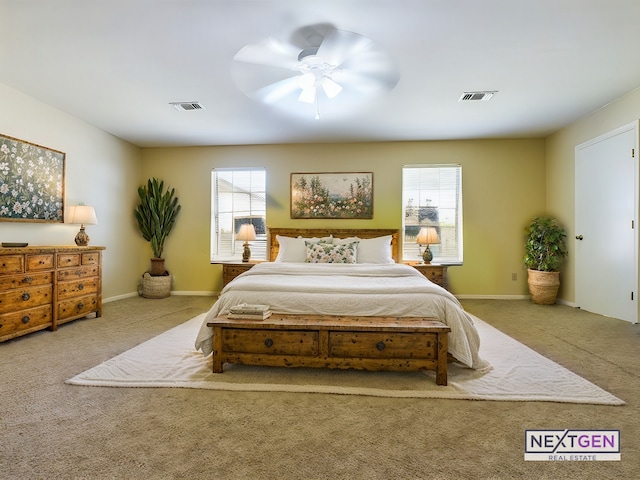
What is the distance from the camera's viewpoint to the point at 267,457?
4.96 ft

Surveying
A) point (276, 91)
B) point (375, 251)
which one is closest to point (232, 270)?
point (375, 251)

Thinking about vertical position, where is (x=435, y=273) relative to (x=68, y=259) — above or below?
below

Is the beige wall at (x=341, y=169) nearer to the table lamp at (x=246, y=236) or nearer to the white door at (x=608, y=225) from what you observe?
the white door at (x=608, y=225)

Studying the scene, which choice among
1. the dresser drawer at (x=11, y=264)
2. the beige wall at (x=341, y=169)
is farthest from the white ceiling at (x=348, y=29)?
the dresser drawer at (x=11, y=264)

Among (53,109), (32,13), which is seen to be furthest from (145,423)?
(53,109)

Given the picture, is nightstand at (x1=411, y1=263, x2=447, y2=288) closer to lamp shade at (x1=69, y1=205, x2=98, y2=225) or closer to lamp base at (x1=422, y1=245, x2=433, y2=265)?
lamp base at (x1=422, y1=245, x2=433, y2=265)

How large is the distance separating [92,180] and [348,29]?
4165 millimetres

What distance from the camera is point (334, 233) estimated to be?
5422mm

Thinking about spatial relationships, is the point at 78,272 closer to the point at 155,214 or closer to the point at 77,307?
the point at 77,307

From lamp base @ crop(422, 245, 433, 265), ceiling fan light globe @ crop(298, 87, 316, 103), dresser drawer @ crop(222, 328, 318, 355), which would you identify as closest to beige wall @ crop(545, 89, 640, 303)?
lamp base @ crop(422, 245, 433, 265)

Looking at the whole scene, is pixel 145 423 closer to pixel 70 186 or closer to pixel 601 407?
pixel 601 407

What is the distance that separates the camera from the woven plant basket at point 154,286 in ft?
17.7

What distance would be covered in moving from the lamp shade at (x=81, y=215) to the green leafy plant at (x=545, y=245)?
6055 mm

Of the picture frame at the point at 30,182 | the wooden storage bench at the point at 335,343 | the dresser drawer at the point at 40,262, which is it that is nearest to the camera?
the wooden storage bench at the point at 335,343
